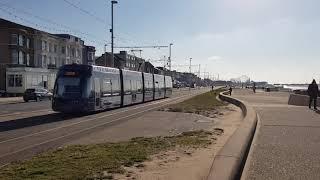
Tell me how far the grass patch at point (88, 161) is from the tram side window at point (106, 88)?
703 inches

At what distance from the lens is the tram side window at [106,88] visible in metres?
31.5

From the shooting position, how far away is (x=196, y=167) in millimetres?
9562

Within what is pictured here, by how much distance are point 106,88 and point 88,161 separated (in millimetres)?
22383

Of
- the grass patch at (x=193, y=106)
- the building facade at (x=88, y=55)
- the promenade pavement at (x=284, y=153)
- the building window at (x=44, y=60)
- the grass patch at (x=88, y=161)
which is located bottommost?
the grass patch at (x=193, y=106)

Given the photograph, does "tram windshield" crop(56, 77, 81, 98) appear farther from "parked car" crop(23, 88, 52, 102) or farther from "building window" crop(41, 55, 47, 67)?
"building window" crop(41, 55, 47, 67)

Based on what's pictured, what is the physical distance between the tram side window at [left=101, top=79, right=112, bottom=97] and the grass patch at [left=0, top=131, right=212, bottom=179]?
58.6 feet

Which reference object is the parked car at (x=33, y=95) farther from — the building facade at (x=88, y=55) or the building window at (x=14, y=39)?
the building facade at (x=88, y=55)

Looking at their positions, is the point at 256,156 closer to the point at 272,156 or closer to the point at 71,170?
the point at 272,156

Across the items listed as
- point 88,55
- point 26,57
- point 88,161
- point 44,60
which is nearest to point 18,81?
point 26,57

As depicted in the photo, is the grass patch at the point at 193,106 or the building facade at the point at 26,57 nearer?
the grass patch at the point at 193,106

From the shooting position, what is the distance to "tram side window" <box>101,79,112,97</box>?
1239 inches

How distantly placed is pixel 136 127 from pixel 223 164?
463 inches

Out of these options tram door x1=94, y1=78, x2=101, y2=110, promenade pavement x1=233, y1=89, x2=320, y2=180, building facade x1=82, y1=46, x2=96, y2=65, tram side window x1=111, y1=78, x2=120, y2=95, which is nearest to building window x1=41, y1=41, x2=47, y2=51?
building facade x1=82, y1=46, x2=96, y2=65

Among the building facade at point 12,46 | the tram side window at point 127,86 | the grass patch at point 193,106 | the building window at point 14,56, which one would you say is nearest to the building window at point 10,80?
the building facade at point 12,46
